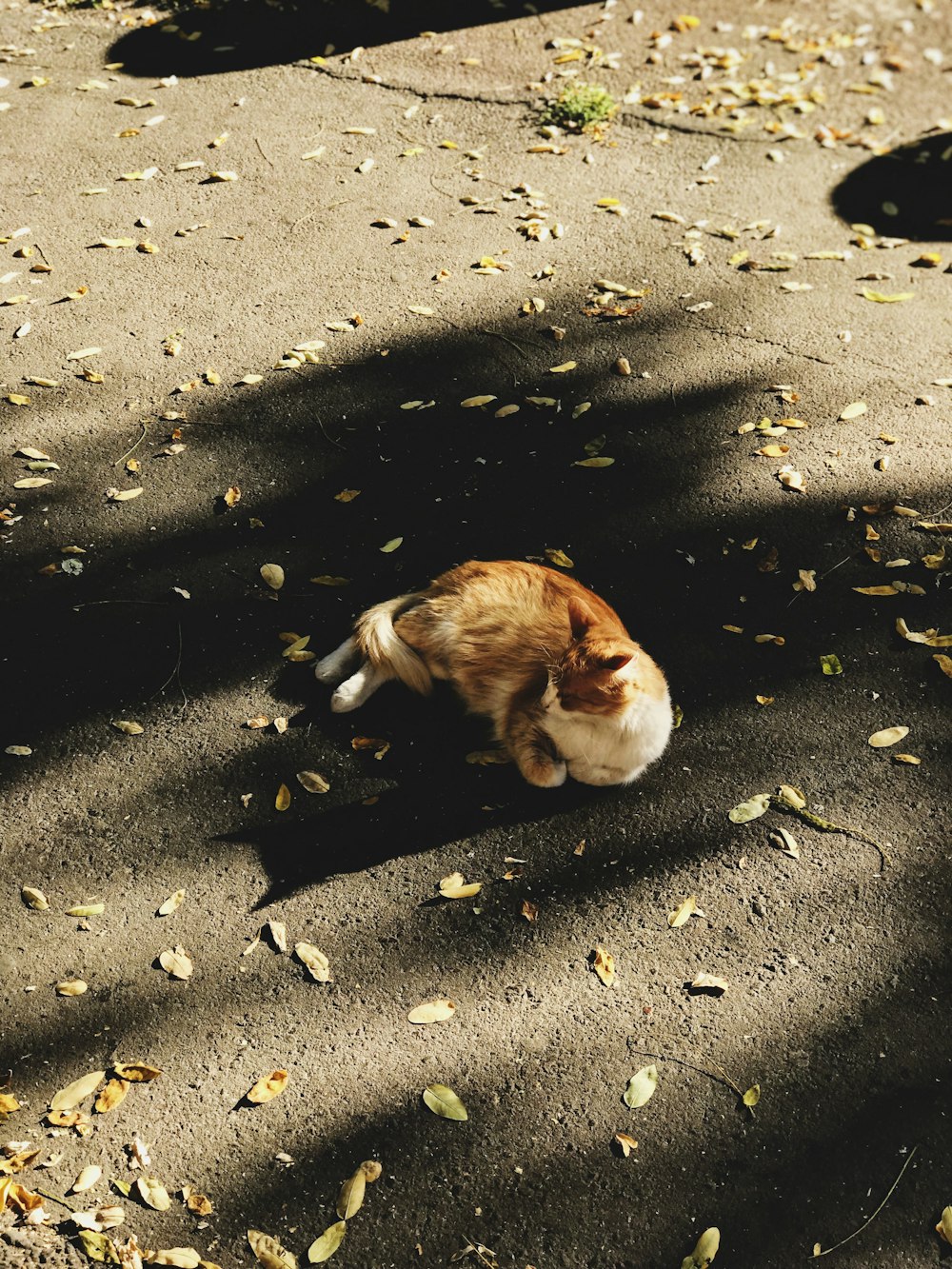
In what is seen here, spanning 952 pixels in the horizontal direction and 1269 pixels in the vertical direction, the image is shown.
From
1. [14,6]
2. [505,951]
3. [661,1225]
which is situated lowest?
[661,1225]

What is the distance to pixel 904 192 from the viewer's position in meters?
6.59

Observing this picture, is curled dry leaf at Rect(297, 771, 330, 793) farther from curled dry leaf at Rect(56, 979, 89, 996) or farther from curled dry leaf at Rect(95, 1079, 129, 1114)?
curled dry leaf at Rect(95, 1079, 129, 1114)

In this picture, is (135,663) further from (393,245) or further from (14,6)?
(14,6)

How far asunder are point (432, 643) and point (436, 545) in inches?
33.7

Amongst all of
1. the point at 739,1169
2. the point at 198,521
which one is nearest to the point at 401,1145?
the point at 739,1169

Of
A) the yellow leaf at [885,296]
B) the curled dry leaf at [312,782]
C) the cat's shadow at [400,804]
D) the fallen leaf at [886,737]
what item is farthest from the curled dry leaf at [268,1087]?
the yellow leaf at [885,296]

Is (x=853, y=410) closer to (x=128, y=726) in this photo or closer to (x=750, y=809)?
(x=750, y=809)

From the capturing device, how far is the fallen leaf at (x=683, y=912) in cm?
346

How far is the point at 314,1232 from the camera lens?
2793 mm

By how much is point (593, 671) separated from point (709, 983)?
113 cm

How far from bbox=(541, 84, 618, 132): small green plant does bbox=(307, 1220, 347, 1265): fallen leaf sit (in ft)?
22.6

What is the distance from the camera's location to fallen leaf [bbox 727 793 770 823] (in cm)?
371

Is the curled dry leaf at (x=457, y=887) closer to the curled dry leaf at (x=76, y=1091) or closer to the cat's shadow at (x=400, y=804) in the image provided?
the cat's shadow at (x=400, y=804)

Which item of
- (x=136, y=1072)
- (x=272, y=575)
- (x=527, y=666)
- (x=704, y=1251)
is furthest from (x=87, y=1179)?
(x=272, y=575)
